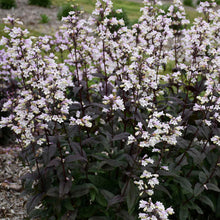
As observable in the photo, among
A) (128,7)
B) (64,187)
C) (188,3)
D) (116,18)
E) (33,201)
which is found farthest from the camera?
(188,3)

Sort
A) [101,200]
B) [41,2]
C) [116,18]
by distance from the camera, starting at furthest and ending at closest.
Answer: [41,2], [116,18], [101,200]

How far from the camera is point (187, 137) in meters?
4.10

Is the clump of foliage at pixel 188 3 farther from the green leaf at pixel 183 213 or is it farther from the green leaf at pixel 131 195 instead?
the green leaf at pixel 131 195

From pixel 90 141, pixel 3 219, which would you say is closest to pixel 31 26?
pixel 3 219

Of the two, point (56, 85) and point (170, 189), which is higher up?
point (56, 85)

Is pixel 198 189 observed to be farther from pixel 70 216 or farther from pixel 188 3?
pixel 188 3

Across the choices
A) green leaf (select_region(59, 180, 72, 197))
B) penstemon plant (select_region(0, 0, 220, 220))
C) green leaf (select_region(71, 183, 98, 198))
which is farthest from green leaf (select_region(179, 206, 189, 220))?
green leaf (select_region(59, 180, 72, 197))

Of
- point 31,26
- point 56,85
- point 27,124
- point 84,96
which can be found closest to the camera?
point 56,85

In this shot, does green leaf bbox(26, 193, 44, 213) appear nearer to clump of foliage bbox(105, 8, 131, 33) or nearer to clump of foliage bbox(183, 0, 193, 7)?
clump of foliage bbox(105, 8, 131, 33)

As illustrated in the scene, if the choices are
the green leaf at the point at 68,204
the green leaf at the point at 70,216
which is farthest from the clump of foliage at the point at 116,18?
the green leaf at the point at 70,216

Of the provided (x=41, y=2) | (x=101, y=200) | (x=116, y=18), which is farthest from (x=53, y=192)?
(x=41, y=2)

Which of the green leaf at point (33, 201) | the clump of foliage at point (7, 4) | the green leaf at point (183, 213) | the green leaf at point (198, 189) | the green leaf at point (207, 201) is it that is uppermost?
the clump of foliage at point (7, 4)

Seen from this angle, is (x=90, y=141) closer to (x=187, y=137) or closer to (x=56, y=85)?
(x=56, y=85)

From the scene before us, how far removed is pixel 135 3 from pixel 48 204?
1621 cm
